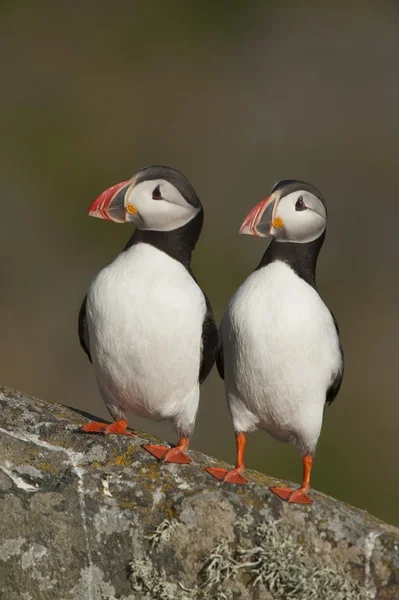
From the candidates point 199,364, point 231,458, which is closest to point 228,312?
point 199,364

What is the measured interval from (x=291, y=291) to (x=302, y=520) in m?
1.20

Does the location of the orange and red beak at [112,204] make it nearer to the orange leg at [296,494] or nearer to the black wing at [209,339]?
the black wing at [209,339]

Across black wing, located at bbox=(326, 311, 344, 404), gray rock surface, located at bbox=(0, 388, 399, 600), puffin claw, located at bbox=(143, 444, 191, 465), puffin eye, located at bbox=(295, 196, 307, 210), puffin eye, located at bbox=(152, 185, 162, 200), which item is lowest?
gray rock surface, located at bbox=(0, 388, 399, 600)

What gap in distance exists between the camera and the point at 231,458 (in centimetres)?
1444

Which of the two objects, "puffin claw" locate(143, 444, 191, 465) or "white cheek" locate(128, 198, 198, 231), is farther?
"white cheek" locate(128, 198, 198, 231)

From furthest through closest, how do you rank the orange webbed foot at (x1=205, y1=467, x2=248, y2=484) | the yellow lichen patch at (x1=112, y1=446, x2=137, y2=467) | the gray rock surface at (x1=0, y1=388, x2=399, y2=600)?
1. the yellow lichen patch at (x1=112, y1=446, x2=137, y2=467)
2. the orange webbed foot at (x1=205, y1=467, x2=248, y2=484)
3. the gray rock surface at (x1=0, y1=388, x2=399, y2=600)

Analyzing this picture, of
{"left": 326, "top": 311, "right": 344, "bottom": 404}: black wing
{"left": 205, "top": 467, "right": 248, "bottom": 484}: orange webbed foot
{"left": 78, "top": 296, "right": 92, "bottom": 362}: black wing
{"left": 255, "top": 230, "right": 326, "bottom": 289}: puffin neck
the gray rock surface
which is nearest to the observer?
the gray rock surface

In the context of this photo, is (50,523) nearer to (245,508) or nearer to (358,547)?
(245,508)

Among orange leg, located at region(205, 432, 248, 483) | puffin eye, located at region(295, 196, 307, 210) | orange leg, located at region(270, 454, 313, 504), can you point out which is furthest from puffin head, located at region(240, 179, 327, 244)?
orange leg, located at region(270, 454, 313, 504)

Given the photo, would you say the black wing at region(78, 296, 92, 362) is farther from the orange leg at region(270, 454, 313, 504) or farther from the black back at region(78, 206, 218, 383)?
the orange leg at region(270, 454, 313, 504)

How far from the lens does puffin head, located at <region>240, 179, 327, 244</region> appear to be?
5836 mm

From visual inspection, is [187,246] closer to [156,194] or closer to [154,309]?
[156,194]

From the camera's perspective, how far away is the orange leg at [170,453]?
5750 millimetres

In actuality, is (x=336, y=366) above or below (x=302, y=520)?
above
